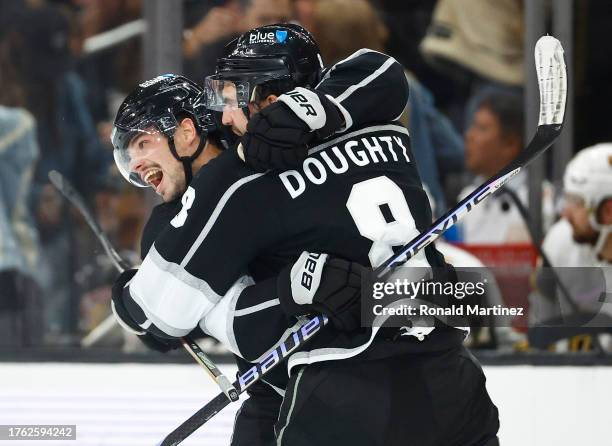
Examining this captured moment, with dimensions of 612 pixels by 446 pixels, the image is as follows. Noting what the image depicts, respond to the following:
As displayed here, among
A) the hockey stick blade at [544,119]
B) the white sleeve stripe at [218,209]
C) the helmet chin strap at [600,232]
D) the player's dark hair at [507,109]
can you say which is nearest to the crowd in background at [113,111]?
the player's dark hair at [507,109]

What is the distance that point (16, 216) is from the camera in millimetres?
4391

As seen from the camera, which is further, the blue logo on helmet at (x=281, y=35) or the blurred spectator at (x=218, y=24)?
the blurred spectator at (x=218, y=24)

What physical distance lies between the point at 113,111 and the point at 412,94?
1146 millimetres

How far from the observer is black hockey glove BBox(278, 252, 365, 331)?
180cm

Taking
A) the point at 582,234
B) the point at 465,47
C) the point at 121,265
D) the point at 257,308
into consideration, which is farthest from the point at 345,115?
the point at 465,47

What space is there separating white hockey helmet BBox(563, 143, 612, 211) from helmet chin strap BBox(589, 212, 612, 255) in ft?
0.20

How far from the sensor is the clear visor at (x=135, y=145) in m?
2.10

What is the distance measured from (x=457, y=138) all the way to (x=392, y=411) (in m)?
2.60

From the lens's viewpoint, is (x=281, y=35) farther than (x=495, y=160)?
No

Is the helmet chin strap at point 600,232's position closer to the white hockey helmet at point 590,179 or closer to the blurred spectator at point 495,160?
the white hockey helmet at point 590,179

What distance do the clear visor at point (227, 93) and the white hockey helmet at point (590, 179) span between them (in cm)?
229

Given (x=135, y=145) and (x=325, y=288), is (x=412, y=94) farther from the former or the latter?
(x=325, y=288)

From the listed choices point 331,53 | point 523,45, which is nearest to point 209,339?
point 331,53

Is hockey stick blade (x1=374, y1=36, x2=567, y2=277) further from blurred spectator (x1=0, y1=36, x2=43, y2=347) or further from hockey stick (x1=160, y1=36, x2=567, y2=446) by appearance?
blurred spectator (x1=0, y1=36, x2=43, y2=347)
